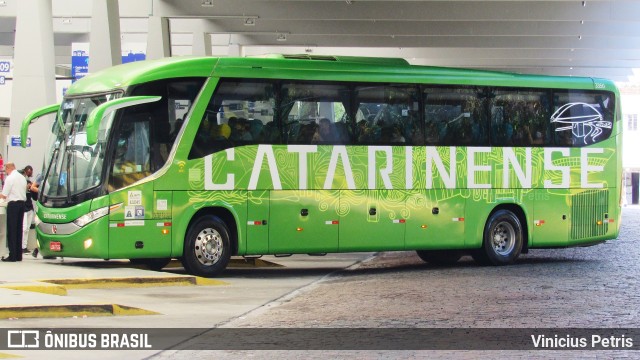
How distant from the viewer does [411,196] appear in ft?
74.6

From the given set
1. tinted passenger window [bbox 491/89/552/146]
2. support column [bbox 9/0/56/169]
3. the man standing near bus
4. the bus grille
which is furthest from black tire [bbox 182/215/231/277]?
support column [bbox 9/0/56/169]

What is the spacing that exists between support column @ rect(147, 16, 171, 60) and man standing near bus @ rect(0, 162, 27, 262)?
16.9 m

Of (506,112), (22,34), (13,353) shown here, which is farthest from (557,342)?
(22,34)

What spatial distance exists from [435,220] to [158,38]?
18019 millimetres

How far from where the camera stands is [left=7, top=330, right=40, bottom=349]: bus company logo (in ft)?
38.5

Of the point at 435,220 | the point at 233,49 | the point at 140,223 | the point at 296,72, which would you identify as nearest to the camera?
the point at 140,223

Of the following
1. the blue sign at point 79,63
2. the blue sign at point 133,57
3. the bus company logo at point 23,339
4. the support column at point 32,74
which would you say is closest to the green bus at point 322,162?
the support column at point 32,74

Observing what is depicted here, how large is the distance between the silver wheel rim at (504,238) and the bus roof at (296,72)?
2.71 meters

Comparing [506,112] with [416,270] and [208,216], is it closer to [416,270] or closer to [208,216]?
[416,270]

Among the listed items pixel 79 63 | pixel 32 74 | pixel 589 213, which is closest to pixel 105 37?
pixel 32 74

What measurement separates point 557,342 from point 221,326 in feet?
12.5

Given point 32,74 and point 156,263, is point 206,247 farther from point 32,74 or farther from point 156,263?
point 32,74

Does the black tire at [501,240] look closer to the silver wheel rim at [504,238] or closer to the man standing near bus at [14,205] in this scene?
the silver wheel rim at [504,238]

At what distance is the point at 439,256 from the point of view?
25.1m
